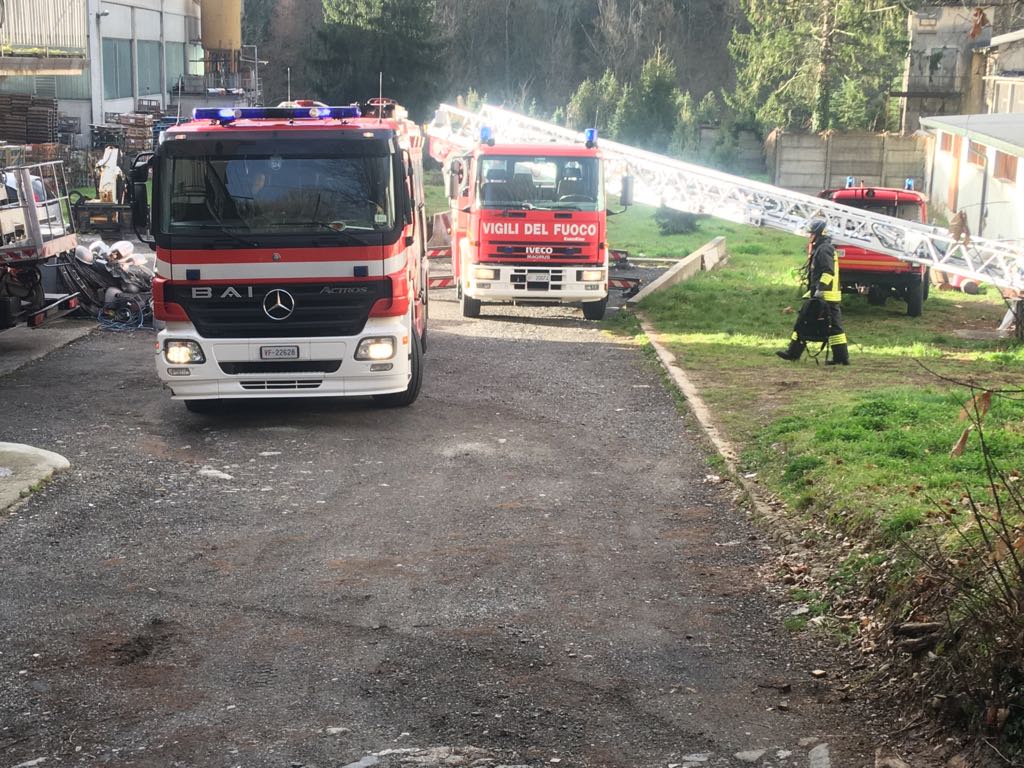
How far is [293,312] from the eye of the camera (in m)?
11.6

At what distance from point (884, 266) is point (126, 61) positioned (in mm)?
32330

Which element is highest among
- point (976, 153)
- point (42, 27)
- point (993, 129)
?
point (42, 27)

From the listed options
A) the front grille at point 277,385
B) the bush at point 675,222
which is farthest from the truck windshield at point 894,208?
the front grille at point 277,385

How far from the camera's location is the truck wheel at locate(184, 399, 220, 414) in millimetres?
12616

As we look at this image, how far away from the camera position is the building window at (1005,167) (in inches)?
1001

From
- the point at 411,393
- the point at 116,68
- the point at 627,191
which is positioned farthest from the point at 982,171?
the point at 116,68

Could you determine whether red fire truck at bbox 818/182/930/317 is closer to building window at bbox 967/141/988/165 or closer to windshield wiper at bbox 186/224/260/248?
building window at bbox 967/141/988/165

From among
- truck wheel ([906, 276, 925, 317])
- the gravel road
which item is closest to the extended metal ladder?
truck wheel ([906, 276, 925, 317])

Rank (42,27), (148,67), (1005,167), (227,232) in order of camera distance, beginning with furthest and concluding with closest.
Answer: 1. (148,67)
2. (42,27)
3. (1005,167)
4. (227,232)

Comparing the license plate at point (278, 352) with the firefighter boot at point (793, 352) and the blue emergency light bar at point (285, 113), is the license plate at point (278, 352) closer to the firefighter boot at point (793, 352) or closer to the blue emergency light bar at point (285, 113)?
the blue emergency light bar at point (285, 113)

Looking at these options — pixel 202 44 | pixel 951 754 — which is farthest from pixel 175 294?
pixel 202 44

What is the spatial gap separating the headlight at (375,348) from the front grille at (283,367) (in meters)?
0.23

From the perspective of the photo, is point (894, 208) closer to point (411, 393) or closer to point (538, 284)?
point (538, 284)

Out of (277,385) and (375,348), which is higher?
(375,348)
